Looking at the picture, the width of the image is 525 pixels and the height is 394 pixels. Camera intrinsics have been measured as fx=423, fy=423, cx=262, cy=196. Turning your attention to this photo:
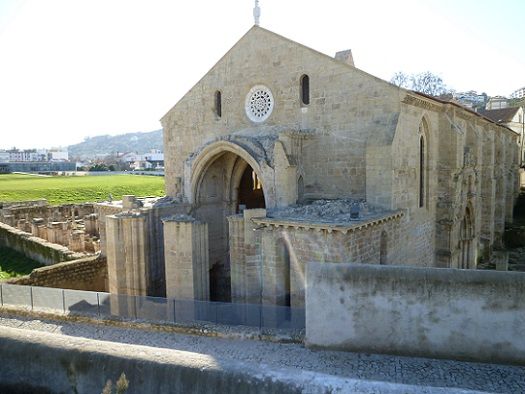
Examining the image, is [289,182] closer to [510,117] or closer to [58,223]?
[58,223]

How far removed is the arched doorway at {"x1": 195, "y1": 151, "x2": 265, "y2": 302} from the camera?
64.2 ft

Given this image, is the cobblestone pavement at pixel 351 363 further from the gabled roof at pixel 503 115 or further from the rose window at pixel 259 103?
the gabled roof at pixel 503 115

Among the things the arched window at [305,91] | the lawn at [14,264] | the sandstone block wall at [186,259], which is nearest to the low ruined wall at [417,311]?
the sandstone block wall at [186,259]

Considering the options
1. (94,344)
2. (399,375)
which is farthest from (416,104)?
(94,344)

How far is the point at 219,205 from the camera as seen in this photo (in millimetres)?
20641

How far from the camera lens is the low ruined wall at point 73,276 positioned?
1736 cm

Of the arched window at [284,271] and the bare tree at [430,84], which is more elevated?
the bare tree at [430,84]

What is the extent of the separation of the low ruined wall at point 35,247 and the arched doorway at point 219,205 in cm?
665

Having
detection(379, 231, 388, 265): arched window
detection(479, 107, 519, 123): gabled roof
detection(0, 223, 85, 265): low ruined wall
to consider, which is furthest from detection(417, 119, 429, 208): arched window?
detection(479, 107, 519, 123): gabled roof

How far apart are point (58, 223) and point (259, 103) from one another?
18.3 m

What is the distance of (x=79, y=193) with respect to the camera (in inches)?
2009

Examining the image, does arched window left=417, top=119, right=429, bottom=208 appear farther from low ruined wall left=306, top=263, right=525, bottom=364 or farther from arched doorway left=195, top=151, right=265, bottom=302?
low ruined wall left=306, top=263, right=525, bottom=364

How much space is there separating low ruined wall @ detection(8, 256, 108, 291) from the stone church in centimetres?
160

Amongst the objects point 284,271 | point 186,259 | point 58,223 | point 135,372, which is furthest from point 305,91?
point 58,223
